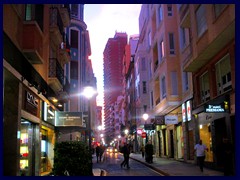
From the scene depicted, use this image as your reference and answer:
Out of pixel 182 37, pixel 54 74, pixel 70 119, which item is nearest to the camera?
pixel 54 74

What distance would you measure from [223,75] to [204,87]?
3395 millimetres

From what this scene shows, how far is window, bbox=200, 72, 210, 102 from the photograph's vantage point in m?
20.5

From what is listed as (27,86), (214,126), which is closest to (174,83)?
(214,126)

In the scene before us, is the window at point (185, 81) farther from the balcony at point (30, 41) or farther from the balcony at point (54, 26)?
the balcony at point (30, 41)

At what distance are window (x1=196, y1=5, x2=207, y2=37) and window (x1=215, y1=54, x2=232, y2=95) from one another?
1.69 meters

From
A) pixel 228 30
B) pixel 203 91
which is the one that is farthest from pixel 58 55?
pixel 228 30

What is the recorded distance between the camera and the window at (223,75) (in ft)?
56.3

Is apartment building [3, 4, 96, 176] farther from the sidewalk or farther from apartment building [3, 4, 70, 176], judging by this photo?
the sidewalk

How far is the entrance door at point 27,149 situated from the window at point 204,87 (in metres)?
9.90

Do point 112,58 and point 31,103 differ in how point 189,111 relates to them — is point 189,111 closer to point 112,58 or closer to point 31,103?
point 31,103

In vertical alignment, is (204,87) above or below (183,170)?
above

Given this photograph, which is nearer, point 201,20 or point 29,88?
point 29,88

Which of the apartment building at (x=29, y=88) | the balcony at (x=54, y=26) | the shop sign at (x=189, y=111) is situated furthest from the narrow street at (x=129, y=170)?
the balcony at (x=54, y=26)

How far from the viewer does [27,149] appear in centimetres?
1602
